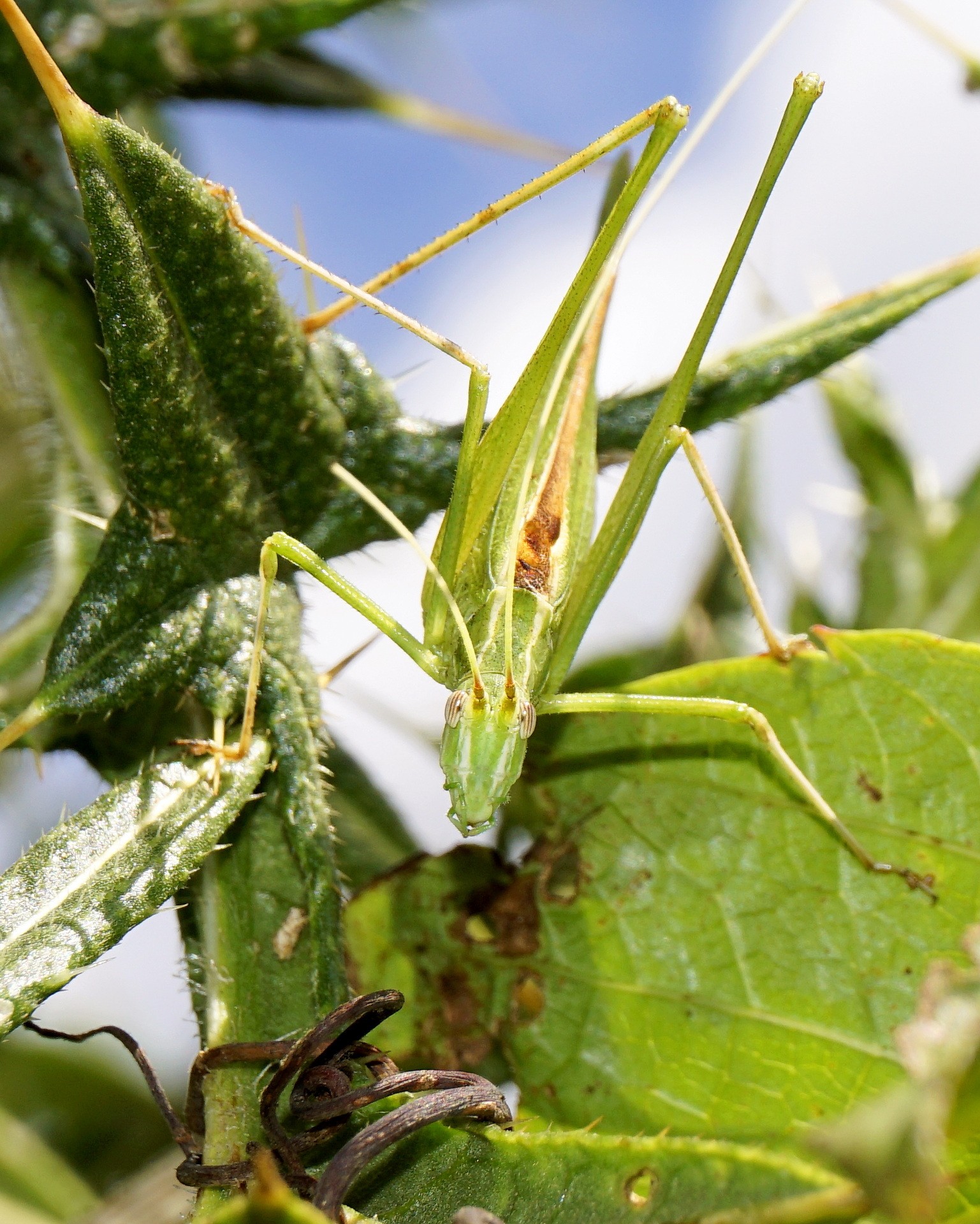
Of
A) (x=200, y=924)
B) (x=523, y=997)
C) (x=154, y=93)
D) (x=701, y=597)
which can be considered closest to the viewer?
(x=200, y=924)

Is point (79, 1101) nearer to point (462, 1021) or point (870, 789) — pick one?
point (462, 1021)

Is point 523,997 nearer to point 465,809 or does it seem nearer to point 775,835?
point 465,809

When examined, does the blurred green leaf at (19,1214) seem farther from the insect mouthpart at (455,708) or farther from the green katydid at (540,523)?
the insect mouthpart at (455,708)

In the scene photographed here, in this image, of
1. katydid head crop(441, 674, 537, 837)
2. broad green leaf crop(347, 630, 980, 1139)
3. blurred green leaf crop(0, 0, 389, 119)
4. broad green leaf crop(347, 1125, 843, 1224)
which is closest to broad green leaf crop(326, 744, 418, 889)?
broad green leaf crop(347, 630, 980, 1139)

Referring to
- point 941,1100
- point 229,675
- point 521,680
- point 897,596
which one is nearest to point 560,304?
point 521,680

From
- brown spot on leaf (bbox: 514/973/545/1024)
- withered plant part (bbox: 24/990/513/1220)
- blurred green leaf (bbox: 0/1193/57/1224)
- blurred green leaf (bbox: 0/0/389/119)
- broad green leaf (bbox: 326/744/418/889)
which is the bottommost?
blurred green leaf (bbox: 0/1193/57/1224)

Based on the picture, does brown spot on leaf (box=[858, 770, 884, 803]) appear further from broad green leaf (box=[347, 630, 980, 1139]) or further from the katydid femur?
the katydid femur
